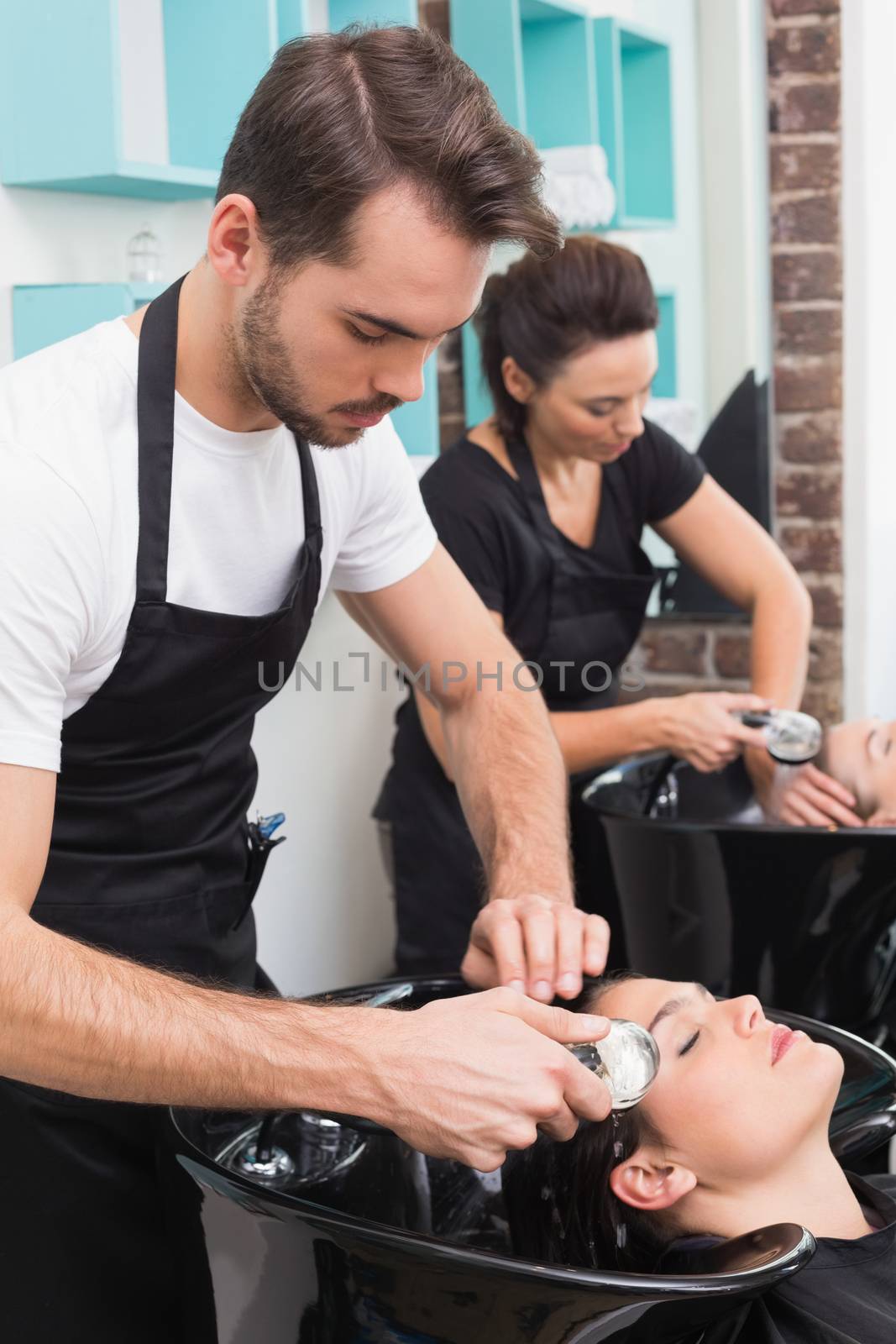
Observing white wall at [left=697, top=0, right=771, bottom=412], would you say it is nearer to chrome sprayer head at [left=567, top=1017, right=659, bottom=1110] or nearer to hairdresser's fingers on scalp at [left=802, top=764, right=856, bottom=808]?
hairdresser's fingers on scalp at [left=802, top=764, right=856, bottom=808]

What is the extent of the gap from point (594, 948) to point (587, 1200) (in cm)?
22

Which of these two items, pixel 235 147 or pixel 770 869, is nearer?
pixel 235 147

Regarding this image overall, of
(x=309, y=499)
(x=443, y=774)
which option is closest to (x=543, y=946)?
(x=309, y=499)

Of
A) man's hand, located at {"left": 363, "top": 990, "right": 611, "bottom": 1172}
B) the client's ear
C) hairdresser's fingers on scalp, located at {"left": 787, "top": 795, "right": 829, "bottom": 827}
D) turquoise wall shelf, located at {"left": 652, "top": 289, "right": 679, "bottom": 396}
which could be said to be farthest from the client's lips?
turquoise wall shelf, located at {"left": 652, "top": 289, "right": 679, "bottom": 396}

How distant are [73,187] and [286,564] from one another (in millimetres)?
602

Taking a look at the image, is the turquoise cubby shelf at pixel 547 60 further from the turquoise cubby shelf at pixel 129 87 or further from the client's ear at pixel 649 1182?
the client's ear at pixel 649 1182

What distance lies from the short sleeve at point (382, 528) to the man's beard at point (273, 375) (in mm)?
242

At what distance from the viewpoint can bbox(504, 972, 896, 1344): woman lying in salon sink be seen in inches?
49.7

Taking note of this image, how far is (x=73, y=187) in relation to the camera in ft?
5.43

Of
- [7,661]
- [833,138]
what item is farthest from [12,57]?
[833,138]

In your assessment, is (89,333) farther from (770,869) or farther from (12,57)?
(770,869)

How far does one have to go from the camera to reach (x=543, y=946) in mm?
1270

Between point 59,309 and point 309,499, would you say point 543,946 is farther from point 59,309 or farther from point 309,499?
point 59,309

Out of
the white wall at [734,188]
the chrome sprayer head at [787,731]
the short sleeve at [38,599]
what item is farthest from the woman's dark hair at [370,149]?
the white wall at [734,188]
